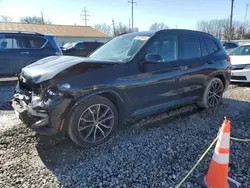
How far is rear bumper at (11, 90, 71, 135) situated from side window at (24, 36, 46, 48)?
Answer: 561 centimetres

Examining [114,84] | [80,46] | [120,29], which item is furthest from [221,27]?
[114,84]

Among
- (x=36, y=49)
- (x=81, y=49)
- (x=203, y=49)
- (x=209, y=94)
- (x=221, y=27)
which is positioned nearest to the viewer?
(x=203, y=49)

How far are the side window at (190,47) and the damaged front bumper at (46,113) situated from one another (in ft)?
8.30

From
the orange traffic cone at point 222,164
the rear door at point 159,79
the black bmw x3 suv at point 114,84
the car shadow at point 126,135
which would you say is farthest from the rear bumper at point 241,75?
the orange traffic cone at point 222,164

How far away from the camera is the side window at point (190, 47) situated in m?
3.98

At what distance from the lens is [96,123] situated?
3.00 metres

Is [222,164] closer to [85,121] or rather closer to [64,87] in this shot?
[85,121]

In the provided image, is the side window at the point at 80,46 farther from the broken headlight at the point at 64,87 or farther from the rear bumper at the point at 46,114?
the broken headlight at the point at 64,87

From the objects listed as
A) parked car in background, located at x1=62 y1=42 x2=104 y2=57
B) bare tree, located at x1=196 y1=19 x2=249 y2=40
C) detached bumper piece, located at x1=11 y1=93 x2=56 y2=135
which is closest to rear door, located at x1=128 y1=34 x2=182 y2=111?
detached bumper piece, located at x1=11 y1=93 x2=56 y2=135

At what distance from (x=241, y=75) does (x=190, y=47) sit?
363 cm

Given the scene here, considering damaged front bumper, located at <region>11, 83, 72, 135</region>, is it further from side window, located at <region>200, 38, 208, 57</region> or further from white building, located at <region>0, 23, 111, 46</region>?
white building, located at <region>0, 23, 111, 46</region>

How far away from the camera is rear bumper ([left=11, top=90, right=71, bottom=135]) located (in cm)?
257

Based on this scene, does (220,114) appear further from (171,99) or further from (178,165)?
(178,165)

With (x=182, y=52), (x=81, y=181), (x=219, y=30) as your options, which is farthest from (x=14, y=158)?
(x=219, y=30)
